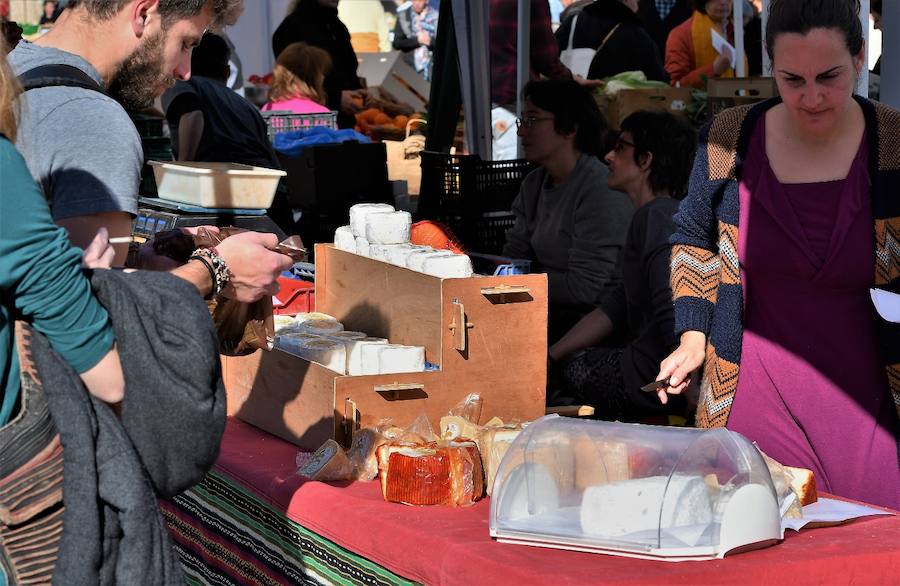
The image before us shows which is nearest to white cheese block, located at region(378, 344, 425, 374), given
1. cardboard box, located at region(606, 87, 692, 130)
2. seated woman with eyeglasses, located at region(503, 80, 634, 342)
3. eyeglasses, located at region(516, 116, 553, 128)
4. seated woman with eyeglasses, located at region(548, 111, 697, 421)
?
seated woman with eyeglasses, located at region(548, 111, 697, 421)

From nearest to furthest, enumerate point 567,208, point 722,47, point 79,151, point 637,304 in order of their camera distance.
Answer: point 79,151 < point 637,304 < point 567,208 < point 722,47

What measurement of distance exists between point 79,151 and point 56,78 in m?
0.14

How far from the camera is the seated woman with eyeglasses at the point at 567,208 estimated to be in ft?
14.0

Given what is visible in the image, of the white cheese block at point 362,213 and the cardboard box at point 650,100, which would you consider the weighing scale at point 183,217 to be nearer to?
the white cheese block at point 362,213

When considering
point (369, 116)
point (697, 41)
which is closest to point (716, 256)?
point (697, 41)

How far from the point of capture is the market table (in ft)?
6.01

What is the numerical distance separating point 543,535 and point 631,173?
7.51 ft

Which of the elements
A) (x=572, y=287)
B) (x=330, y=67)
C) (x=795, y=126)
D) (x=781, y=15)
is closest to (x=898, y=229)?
(x=795, y=126)

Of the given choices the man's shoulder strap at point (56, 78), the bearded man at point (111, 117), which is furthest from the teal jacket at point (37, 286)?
the man's shoulder strap at point (56, 78)

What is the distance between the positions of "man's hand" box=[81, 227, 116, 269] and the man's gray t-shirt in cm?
15

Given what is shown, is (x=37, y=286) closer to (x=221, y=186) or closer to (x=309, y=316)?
(x=309, y=316)

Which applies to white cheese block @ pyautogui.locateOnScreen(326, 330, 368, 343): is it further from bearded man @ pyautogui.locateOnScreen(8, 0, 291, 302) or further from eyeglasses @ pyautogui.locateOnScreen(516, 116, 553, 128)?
eyeglasses @ pyautogui.locateOnScreen(516, 116, 553, 128)

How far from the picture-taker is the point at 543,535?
1954 millimetres

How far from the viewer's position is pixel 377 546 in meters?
2.09
